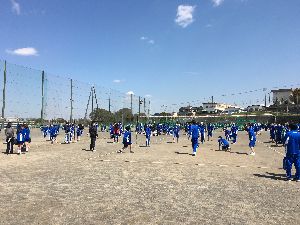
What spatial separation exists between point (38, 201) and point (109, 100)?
51272 mm

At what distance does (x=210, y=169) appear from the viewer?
14.5 m

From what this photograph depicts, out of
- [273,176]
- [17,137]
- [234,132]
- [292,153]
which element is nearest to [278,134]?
[234,132]

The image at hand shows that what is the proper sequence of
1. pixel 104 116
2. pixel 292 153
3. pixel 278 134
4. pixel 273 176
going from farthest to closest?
1. pixel 104 116
2. pixel 278 134
3. pixel 273 176
4. pixel 292 153

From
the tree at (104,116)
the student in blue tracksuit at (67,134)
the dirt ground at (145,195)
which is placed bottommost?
the dirt ground at (145,195)

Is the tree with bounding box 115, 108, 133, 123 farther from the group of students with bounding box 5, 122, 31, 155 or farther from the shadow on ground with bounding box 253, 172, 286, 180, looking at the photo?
the shadow on ground with bounding box 253, 172, 286, 180

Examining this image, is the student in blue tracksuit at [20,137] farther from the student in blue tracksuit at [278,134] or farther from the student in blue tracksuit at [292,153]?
the student in blue tracksuit at [278,134]

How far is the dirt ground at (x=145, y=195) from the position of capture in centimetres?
725

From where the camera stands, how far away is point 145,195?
30.6 ft

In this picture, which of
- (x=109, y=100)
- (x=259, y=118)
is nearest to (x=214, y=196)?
(x=109, y=100)

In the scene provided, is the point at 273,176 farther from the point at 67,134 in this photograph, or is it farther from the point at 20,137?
the point at 67,134

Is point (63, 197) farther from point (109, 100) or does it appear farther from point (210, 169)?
point (109, 100)

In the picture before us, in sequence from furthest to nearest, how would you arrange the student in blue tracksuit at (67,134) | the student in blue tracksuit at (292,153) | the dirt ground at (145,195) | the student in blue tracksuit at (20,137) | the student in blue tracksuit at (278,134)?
1. the student in blue tracksuit at (278,134)
2. the student in blue tracksuit at (67,134)
3. the student in blue tracksuit at (20,137)
4. the student in blue tracksuit at (292,153)
5. the dirt ground at (145,195)

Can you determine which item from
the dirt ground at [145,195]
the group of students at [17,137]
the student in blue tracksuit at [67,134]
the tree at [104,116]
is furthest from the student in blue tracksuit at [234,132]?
the tree at [104,116]

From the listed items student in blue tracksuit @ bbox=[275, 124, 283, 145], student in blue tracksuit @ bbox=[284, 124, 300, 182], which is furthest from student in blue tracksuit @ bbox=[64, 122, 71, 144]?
student in blue tracksuit @ bbox=[284, 124, 300, 182]
